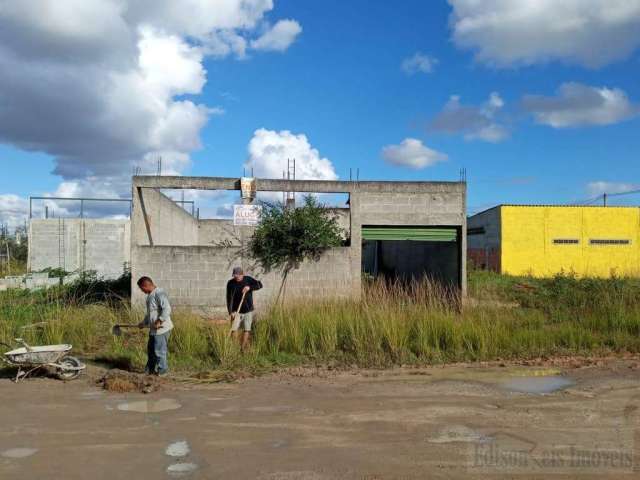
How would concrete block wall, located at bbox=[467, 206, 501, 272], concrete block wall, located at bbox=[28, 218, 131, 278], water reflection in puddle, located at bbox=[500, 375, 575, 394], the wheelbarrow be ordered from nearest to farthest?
1. water reflection in puddle, located at bbox=[500, 375, 575, 394]
2. the wheelbarrow
3. concrete block wall, located at bbox=[28, 218, 131, 278]
4. concrete block wall, located at bbox=[467, 206, 501, 272]

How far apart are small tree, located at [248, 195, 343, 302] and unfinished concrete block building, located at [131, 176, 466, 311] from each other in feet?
0.68

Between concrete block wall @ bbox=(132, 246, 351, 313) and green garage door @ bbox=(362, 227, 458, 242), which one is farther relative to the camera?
green garage door @ bbox=(362, 227, 458, 242)

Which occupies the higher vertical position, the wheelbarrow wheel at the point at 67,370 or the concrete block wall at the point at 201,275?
the concrete block wall at the point at 201,275

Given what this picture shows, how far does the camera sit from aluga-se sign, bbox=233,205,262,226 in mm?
14250

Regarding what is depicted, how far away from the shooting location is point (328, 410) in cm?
652

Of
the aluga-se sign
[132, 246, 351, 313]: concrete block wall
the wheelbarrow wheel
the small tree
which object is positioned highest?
the aluga-se sign

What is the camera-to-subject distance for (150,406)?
6.77 m

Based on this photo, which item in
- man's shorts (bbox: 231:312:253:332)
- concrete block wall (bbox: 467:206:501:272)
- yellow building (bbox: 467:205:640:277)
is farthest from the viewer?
concrete block wall (bbox: 467:206:501:272)

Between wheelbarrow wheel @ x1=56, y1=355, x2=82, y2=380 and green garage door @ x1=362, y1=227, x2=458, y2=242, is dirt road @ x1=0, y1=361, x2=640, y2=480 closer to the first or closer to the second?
wheelbarrow wheel @ x1=56, y1=355, x2=82, y2=380

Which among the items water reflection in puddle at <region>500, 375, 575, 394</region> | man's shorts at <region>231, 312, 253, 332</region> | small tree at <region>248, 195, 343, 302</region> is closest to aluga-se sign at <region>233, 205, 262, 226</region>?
small tree at <region>248, 195, 343, 302</region>

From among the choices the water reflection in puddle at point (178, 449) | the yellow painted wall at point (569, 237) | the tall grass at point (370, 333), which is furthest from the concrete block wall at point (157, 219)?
the yellow painted wall at point (569, 237)

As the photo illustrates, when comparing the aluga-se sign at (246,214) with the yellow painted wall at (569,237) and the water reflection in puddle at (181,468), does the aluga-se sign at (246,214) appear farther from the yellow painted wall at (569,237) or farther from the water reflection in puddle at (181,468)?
the yellow painted wall at (569,237)

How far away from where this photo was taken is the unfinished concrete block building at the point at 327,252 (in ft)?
45.6

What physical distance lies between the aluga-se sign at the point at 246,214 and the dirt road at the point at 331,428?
6.50 meters
